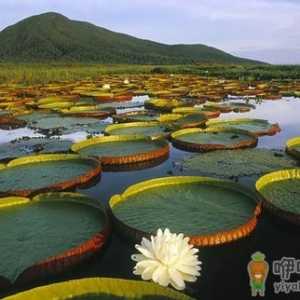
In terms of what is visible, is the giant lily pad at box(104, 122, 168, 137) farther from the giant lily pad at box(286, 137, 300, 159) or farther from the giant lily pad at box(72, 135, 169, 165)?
the giant lily pad at box(286, 137, 300, 159)

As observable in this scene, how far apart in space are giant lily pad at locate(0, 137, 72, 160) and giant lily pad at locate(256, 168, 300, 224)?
13.7ft

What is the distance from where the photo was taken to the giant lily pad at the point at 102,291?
277 centimetres

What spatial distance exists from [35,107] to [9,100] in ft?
5.50

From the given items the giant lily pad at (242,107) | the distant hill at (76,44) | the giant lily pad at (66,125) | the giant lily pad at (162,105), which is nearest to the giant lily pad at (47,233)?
the giant lily pad at (66,125)

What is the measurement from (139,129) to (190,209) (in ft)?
18.3

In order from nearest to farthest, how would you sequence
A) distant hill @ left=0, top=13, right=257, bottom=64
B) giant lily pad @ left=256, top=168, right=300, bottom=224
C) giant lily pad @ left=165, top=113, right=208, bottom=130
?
giant lily pad @ left=256, top=168, right=300, bottom=224 < giant lily pad @ left=165, top=113, right=208, bottom=130 < distant hill @ left=0, top=13, right=257, bottom=64

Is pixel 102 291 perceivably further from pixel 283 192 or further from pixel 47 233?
pixel 283 192

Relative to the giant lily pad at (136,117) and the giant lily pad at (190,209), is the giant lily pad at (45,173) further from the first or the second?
the giant lily pad at (136,117)

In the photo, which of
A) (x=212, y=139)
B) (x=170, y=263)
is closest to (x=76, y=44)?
(x=212, y=139)

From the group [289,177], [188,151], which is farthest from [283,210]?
[188,151]

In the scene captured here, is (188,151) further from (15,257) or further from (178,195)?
(15,257)

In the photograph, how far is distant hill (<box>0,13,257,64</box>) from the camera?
77.0 m

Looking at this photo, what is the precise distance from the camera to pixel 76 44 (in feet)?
276

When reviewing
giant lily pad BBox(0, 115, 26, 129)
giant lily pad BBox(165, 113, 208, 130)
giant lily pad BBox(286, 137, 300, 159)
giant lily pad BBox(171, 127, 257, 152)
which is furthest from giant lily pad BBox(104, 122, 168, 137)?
giant lily pad BBox(0, 115, 26, 129)
